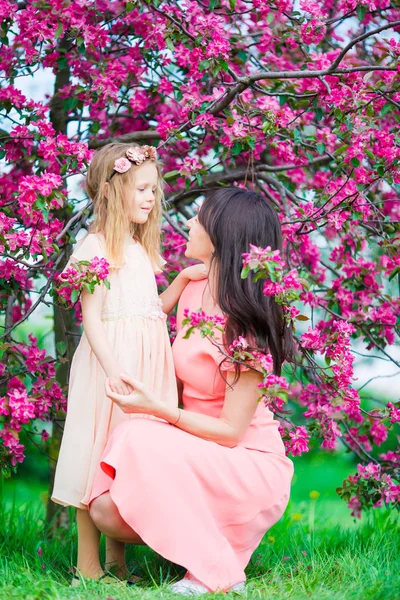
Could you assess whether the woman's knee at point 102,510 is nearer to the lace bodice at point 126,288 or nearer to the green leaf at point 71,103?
the lace bodice at point 126,288

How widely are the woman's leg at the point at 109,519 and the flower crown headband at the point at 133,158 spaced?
1.08 meters

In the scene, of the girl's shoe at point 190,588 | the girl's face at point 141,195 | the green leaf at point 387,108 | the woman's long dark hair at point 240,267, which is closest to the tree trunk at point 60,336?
the girl's face at point 141,195

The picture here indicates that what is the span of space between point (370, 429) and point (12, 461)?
1.53 metres

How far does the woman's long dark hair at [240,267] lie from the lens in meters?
2.61

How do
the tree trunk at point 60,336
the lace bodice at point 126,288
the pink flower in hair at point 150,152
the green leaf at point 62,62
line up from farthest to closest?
1. the tree trunk at point 60,336
2. the green leaf at point 62,62
3. the pink flower in hair at point 150,152
4. the lace bodice at point 126,288

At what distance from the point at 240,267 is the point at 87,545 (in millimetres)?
1027

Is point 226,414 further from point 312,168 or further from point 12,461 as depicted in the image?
point 312,168

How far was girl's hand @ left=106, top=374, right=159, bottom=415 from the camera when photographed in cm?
241

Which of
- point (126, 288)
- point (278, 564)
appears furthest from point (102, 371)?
point (278, 564)

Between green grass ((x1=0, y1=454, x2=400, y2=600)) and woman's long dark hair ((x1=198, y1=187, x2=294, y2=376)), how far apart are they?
2.29 feet

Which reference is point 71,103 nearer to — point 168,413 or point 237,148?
point 237,148

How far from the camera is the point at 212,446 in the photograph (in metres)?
2.51

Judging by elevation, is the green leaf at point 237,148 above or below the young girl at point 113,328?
above

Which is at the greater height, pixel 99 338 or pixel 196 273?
pixel 196 273
